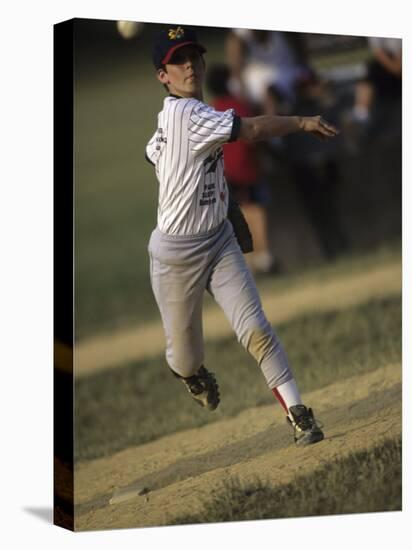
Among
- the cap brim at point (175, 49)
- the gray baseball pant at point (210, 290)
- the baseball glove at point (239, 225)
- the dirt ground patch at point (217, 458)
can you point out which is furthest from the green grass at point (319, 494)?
the cap brim at point (175, 49)

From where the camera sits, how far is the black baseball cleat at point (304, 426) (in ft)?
25.4

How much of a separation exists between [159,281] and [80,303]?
279 inches

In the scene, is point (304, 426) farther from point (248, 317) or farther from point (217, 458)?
point (248, 317)

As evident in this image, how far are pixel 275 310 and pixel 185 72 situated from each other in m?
5.38

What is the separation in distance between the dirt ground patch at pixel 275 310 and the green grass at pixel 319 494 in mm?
4166

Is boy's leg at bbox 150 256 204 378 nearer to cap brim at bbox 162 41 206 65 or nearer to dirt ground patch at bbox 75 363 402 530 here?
dirt ground patch at bbox 75 363 402 530

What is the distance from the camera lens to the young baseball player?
24.7ft

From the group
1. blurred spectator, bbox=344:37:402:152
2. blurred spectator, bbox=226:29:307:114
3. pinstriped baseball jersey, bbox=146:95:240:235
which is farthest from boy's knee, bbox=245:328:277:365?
blurred spectator, bbox=226:29:307:114

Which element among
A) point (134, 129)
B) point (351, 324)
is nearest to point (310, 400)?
point (351, 324)

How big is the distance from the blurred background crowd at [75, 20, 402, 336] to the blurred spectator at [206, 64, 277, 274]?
0.6 inches

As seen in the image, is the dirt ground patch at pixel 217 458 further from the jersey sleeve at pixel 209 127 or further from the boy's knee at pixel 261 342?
the jersey sleeve at pixel 209 127

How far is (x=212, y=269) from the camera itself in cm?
762

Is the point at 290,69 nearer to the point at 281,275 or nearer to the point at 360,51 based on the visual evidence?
the point at 360,51

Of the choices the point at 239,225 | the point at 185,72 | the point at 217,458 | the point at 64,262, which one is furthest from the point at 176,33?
the point at 217,458
